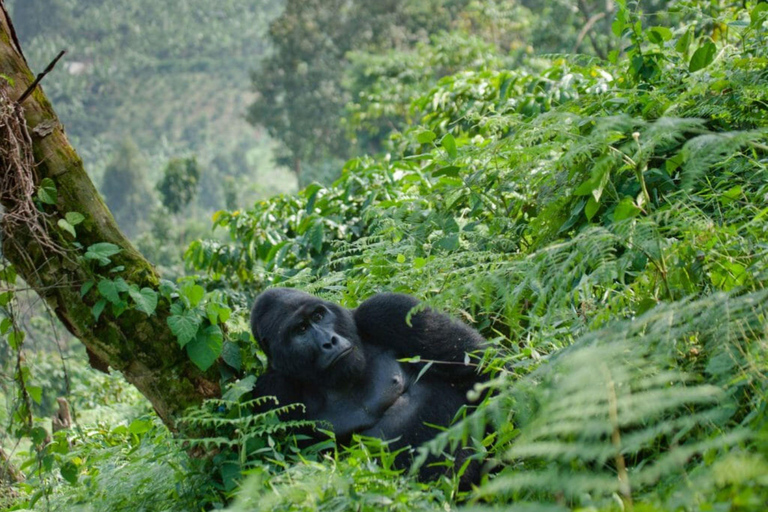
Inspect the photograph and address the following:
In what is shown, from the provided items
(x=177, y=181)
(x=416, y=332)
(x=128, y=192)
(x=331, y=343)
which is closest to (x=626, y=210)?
(x=416, y=332)

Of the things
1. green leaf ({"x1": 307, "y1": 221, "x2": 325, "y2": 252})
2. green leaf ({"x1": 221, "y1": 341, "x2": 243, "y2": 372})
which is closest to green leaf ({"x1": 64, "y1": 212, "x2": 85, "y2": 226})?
green leaf ({"x1": 221, "y1": 341, "x2": 243, "y2": 372})

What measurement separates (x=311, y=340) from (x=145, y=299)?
64cm

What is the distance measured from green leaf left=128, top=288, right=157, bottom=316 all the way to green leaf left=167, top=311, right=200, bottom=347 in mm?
83

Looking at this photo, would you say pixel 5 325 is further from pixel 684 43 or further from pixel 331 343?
pixel 684 43

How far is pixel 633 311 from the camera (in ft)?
8.39

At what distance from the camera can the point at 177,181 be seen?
27547 millimetres

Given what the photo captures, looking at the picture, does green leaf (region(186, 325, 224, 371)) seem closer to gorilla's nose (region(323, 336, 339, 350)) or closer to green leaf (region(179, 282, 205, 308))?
green leaf (region(179, 282, 205, 308))

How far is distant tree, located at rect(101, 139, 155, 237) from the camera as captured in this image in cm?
4244

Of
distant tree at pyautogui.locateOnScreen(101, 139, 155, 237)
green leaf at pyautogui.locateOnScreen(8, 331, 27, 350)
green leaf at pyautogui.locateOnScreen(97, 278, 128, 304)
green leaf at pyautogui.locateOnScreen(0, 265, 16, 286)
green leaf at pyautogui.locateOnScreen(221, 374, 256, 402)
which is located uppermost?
green leaf at pyautogui.locateOnScreen(0, 265, 16, 286)

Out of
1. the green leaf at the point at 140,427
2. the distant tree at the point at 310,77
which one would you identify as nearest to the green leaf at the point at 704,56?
the green leaf at the point at 140,427

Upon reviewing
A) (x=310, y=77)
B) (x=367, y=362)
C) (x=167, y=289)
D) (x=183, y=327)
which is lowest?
(x=367, y=362)

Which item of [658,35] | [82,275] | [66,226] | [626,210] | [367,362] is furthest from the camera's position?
[658,35]

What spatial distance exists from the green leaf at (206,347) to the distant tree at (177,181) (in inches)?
985

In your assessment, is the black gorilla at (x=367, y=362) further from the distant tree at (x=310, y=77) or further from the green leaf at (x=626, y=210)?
the distant tree at (x=310, y=77)
